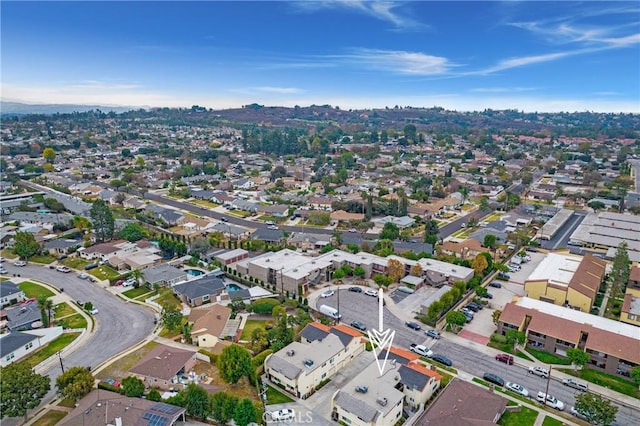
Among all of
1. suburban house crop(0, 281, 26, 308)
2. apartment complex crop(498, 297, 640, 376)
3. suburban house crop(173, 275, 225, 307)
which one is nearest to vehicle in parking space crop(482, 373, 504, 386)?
apartment complex crop(498, 297, 640, 376)

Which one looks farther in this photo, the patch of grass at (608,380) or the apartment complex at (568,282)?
the apartment complex at (568,282)

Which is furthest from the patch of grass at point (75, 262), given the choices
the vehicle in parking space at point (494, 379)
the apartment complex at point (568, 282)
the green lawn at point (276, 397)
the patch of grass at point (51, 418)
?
the apartment complex at point (568, 282)

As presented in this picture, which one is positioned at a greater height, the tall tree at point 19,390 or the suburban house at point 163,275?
the tall tree at point 19,390

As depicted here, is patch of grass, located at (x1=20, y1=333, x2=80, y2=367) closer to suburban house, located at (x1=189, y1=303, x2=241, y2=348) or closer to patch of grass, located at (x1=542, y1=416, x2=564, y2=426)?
suburban house, located at (x1=189, y1=303, x2=241, y2=348)

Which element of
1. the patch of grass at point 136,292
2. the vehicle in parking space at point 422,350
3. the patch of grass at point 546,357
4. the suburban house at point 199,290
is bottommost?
the patch of grass at point 136,292

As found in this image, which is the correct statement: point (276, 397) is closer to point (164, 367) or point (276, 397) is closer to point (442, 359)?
point (164, 367)

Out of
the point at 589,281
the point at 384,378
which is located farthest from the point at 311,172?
the point at 384,378

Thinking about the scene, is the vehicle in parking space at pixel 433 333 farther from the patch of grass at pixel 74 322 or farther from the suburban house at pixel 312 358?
the patch of grass at pixel 74 322
